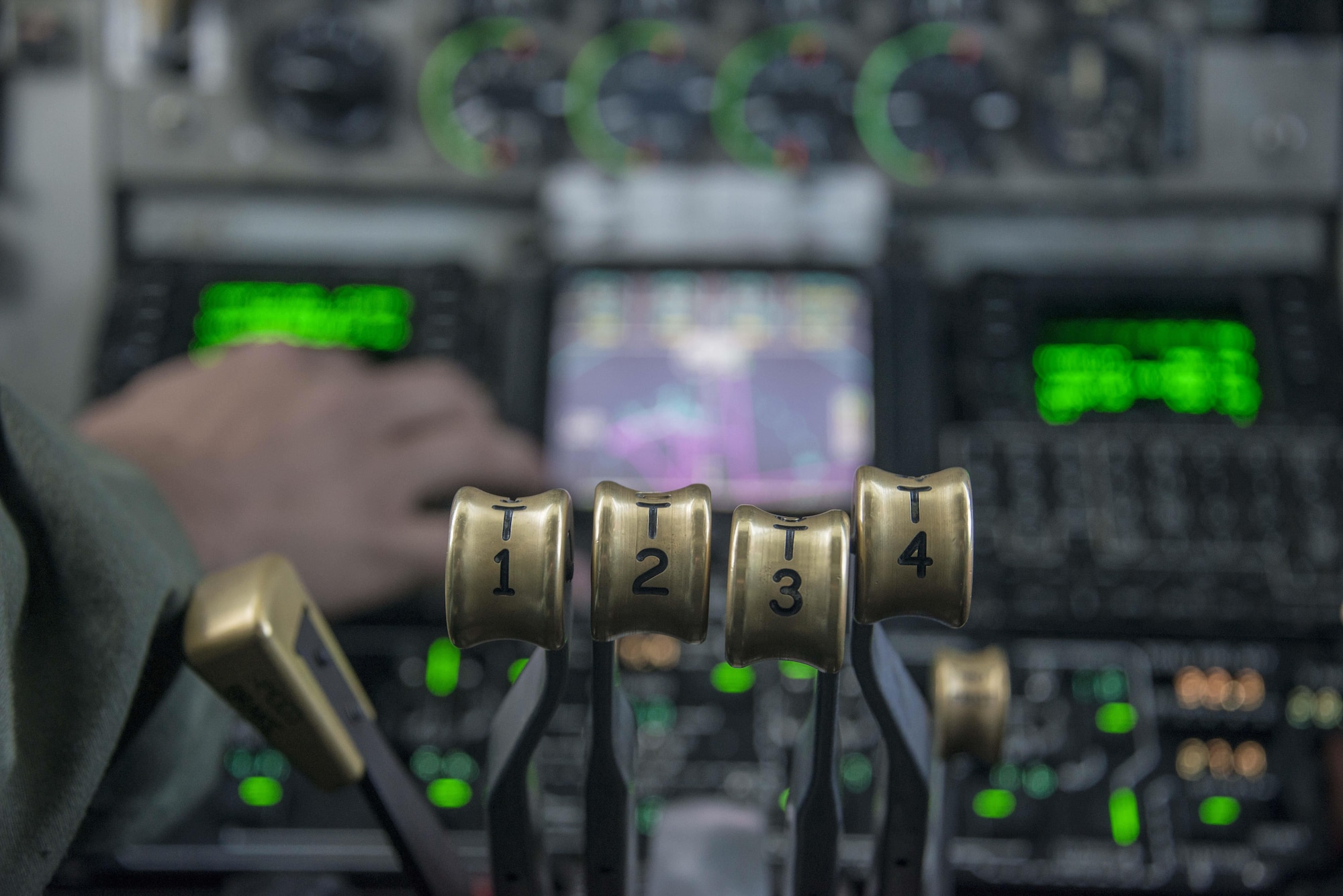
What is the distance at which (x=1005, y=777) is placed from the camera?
0.87 metres

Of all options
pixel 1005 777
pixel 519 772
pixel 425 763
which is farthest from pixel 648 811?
pixel 519 772

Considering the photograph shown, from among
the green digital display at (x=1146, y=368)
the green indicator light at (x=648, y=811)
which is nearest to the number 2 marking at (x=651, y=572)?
the green indicator light at (x=648, y=811)

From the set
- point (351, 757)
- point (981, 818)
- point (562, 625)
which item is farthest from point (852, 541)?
point (981, 818)

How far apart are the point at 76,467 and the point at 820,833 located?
1.04 feet

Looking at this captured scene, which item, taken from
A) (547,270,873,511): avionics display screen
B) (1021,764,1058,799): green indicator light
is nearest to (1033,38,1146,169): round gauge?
(547,270,873,511): avionics display screen

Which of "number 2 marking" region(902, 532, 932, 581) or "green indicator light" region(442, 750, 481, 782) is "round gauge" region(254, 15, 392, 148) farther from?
"number 2 marking" region(902, 532, 932, 581)

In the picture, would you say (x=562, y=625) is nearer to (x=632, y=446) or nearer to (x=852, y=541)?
(x=852, y=541)

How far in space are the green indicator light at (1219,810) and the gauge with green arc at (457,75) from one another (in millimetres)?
979

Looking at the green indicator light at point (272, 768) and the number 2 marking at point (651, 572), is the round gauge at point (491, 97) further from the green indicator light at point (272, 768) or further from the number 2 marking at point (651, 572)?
the number 2 marking at point (651, 572)

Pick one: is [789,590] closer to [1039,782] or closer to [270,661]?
[270,661]

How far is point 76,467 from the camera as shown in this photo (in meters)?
0.42

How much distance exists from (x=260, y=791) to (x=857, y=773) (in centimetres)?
49

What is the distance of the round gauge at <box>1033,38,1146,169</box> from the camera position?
123 centimetres

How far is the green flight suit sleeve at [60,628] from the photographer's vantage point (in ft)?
1.25
